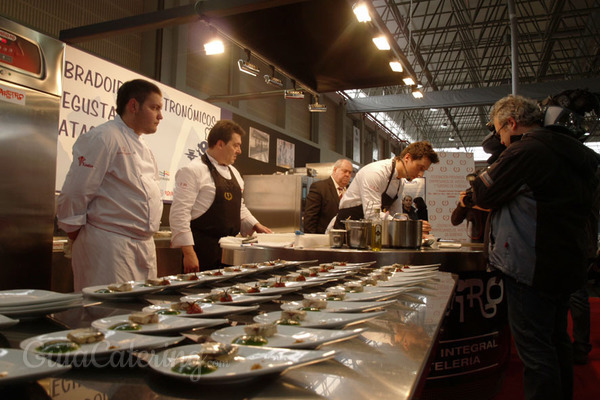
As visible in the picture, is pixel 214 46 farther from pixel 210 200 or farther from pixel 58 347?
pixel 58 347

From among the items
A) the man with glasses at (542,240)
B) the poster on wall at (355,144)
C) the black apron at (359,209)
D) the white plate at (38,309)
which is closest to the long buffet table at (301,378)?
the white plate at (38,309)

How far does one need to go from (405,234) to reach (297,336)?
64.4 inches

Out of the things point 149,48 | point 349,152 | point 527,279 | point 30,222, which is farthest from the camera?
point 349,152

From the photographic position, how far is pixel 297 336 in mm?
693

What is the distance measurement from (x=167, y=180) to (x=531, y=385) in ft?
11.8

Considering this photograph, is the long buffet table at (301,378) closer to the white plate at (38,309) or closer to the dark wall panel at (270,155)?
the white plate at (38,309)

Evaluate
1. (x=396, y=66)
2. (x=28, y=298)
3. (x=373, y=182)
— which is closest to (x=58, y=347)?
(x=28, y=298)

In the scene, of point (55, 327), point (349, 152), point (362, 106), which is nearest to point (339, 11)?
point (55, 327)

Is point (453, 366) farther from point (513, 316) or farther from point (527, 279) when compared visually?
point (527, 279)

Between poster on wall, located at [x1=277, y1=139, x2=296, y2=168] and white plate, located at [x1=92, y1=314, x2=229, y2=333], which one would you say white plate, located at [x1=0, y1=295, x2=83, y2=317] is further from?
poster on wall, located at [x1=277, y1=139, x2=296, y2=168]

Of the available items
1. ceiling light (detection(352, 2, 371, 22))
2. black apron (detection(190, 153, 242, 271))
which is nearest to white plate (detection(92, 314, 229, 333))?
black apron (detection(190, 153, 242, 271))

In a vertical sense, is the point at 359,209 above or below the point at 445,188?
below

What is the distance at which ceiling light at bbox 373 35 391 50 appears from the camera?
3.09 metres

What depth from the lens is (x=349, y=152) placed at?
470 inches
